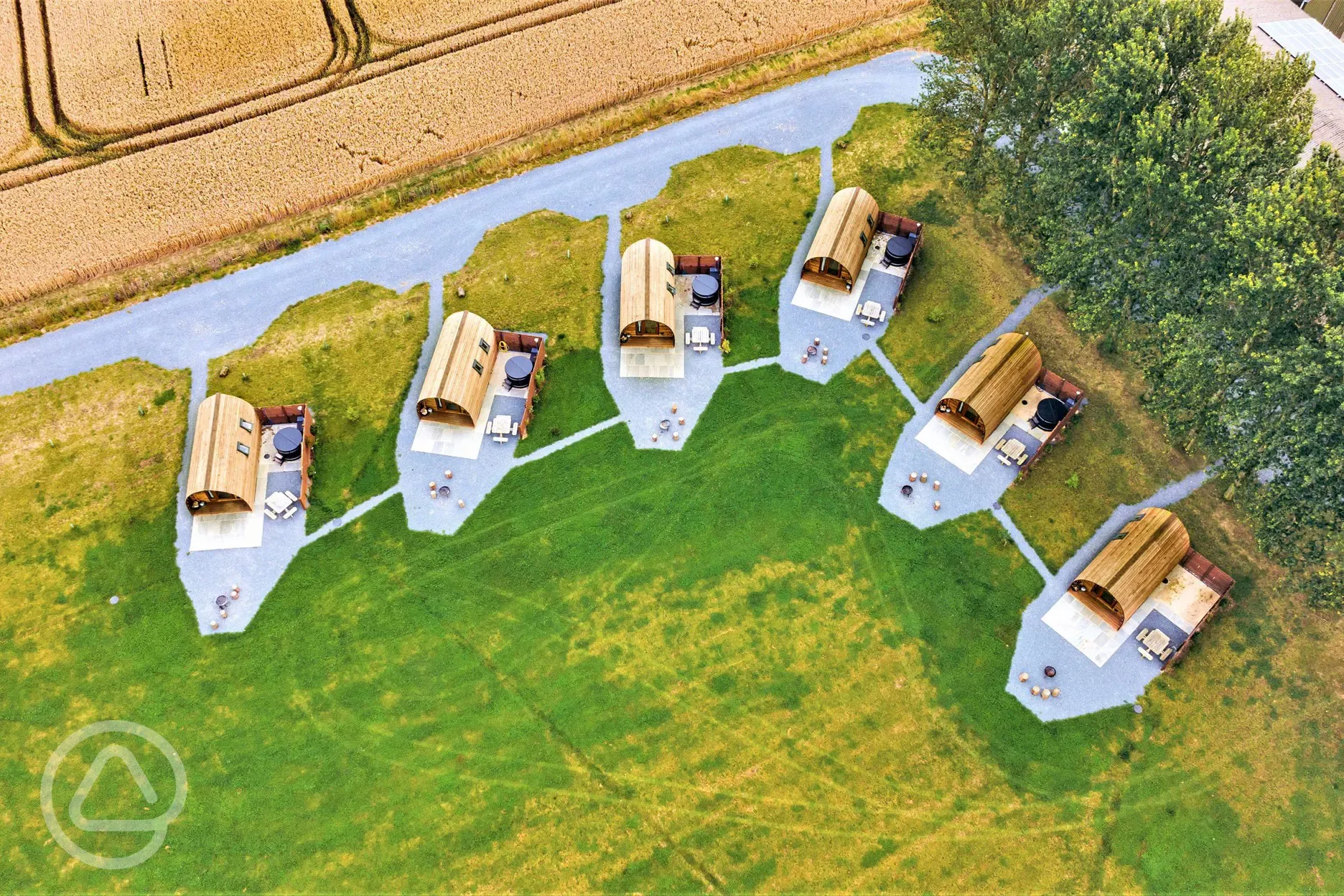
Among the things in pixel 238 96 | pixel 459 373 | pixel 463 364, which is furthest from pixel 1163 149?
pixel 238 96

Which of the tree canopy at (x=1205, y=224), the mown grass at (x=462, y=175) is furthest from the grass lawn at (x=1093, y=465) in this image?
the mown grass at (x=462, y=175)

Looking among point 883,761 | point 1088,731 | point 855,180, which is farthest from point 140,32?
point 1088,731

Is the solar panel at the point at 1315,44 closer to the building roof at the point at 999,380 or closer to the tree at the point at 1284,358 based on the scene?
the tree at the point at 1284,358

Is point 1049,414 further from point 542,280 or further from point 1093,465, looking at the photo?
point 542,280

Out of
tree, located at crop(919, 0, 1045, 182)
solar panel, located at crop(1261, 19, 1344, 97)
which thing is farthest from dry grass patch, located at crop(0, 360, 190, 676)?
solar panel, located at crop(1261, 19, 1344, 97)

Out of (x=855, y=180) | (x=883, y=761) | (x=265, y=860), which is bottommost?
(x=265, y=860)

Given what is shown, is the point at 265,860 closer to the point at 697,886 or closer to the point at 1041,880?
the point at 697,886
